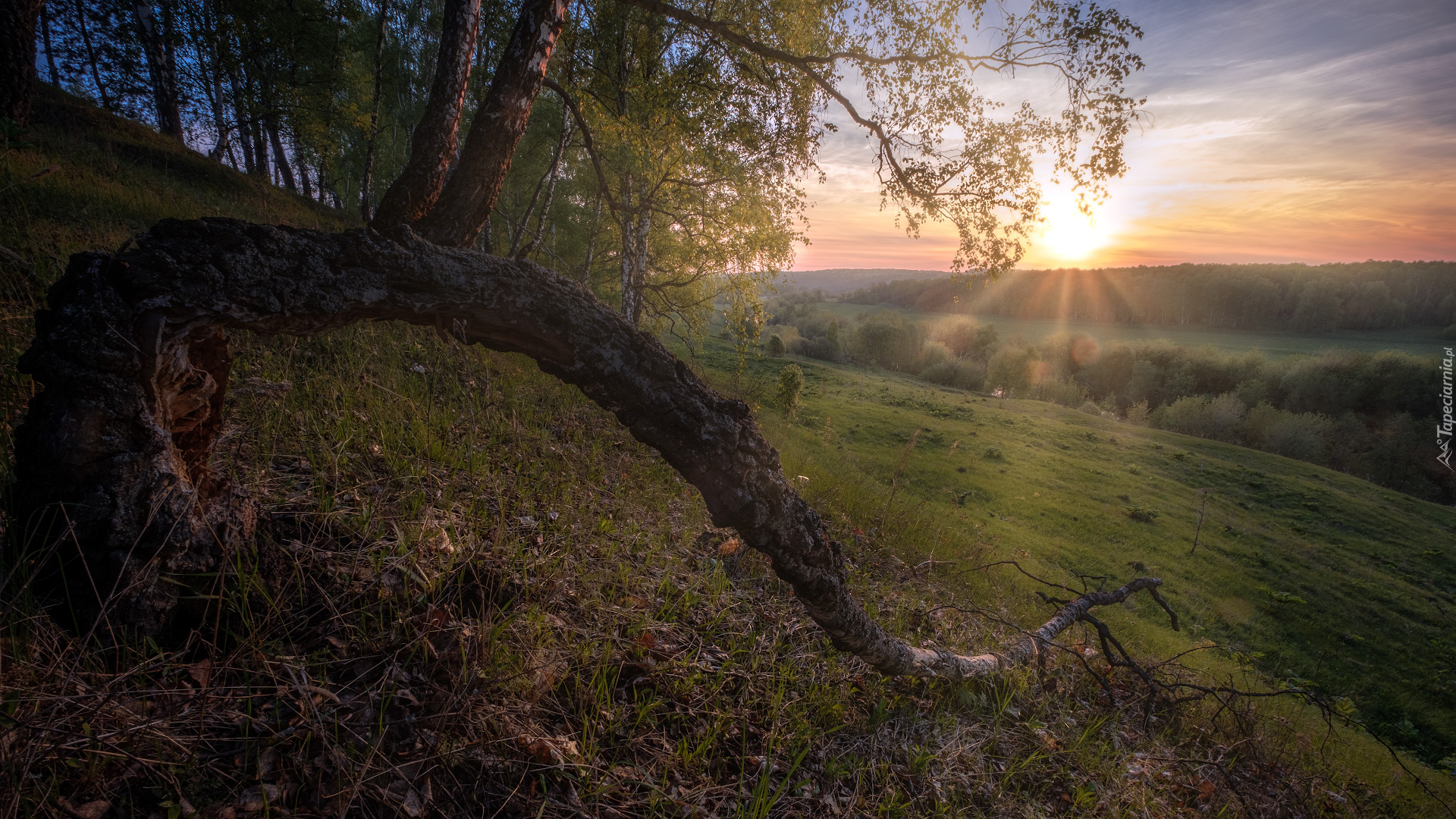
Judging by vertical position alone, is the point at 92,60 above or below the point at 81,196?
above

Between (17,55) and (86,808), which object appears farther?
(17,55)

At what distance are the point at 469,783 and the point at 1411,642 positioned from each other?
1126 inches

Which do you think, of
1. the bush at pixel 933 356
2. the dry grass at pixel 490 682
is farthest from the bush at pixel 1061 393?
the dry grass at pixel 490 682

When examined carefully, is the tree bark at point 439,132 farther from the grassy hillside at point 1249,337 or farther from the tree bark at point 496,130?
the grassy hillside at point 1249,337

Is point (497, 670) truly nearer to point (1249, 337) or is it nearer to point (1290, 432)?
point (1290, 432)

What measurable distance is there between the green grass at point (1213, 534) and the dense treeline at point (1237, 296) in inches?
1815

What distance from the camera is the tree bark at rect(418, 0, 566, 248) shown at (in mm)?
4352

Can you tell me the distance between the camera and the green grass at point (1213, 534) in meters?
13.9

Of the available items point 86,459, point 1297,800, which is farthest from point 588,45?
point 1297,800

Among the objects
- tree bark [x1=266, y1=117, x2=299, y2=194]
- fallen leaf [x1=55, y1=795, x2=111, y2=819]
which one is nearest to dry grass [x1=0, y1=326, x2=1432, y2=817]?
fallen leaf [x1=55, y1=795, x2=111, y2=819]

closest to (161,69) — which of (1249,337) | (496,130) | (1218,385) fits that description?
(496,130)

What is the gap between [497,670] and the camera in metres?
2.26

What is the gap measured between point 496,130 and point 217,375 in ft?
10.5

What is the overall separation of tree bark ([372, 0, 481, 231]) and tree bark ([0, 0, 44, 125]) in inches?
369
